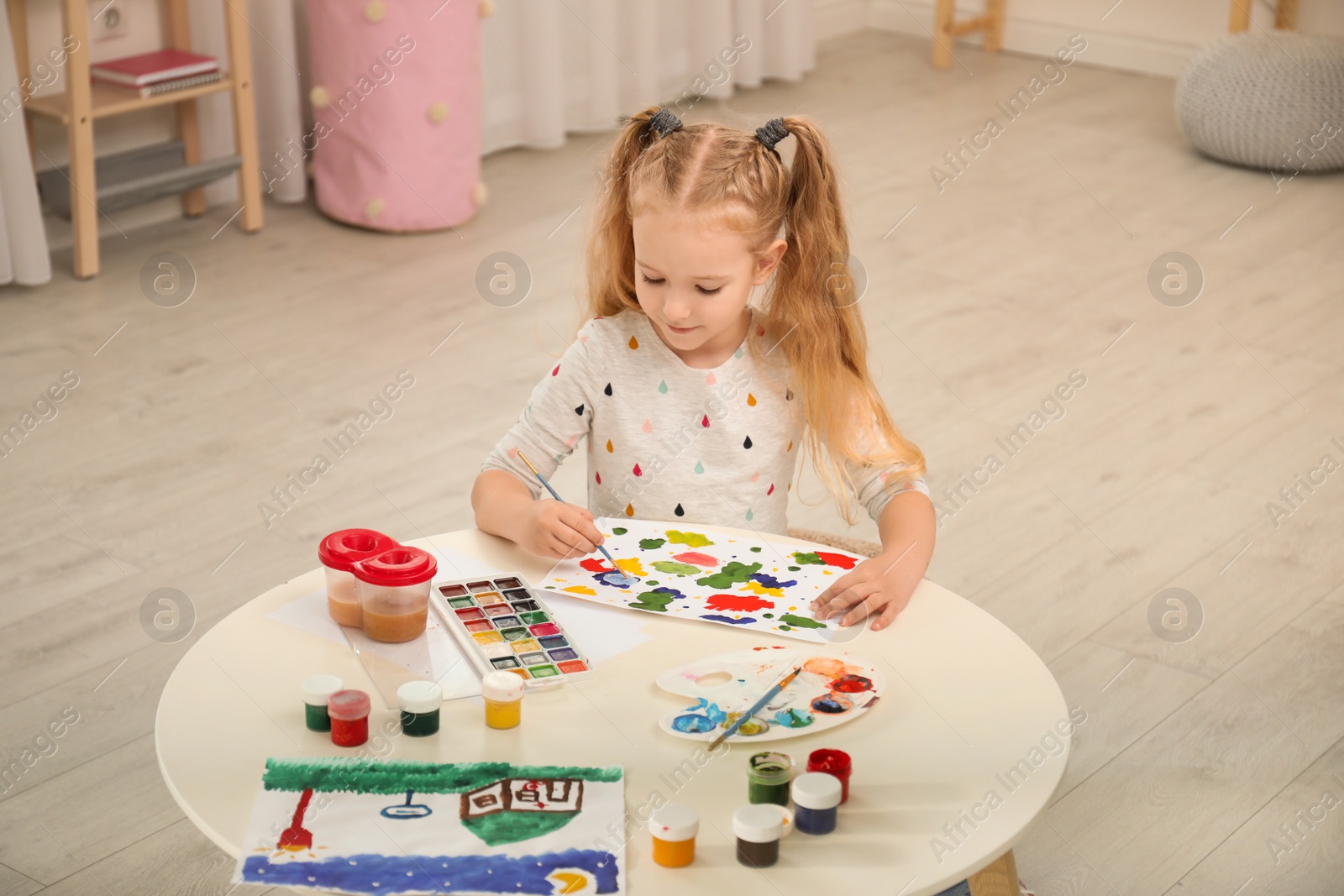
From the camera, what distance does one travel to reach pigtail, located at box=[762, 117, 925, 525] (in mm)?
1518

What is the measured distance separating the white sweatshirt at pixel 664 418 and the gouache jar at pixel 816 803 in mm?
601

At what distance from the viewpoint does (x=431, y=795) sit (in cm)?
104

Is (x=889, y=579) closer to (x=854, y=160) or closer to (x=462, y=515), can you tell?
(x=462, y=515)

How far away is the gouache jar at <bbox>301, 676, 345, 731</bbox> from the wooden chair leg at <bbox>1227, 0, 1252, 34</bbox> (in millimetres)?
4592

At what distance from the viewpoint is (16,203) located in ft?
10.4

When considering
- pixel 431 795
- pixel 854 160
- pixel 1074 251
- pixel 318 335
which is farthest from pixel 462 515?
pixel 854 160

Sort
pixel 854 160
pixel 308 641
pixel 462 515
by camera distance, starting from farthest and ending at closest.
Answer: pixel 854 160
pixel 462 515
pixel 308 641

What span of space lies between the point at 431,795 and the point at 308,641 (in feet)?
0.81

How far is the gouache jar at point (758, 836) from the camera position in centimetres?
97

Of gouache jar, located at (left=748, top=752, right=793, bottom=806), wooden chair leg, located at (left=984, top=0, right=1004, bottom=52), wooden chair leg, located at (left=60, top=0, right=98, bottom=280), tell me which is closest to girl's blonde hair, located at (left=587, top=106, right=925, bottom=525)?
gouache jar, located at (left=748, top=752, right=793, bottom=806)

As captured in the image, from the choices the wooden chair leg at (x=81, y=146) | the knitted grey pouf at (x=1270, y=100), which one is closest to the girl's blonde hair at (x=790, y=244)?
the wooden chair leg at (x=81, y=146)

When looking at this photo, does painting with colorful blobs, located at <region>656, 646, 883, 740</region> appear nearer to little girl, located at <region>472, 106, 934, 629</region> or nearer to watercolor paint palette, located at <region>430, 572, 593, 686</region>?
watercolor paint palette, located at <region>430, 572, 593, 686</region>

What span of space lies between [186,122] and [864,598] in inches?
115

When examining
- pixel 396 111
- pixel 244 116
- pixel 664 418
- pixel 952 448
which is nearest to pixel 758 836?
pixel 664 418
